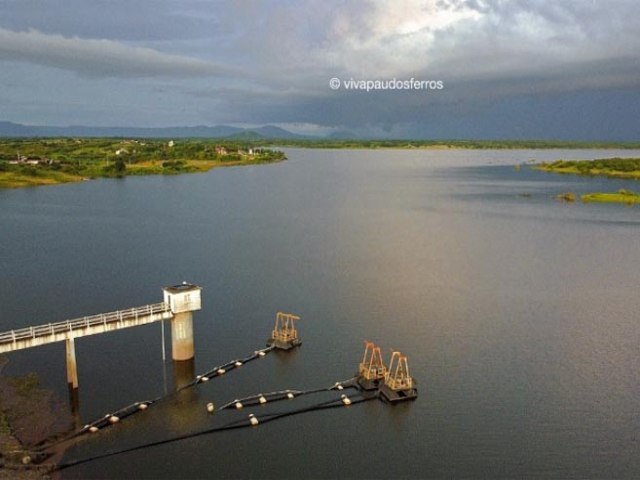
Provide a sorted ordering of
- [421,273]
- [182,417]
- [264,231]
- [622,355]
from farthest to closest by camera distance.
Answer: [264,231] < [421,273] < [622,355] < [182,417]

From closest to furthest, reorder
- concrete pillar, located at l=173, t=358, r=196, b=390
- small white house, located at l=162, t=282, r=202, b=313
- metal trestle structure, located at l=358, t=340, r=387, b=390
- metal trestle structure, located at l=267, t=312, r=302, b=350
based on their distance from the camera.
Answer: metal trestle structure, located at l=358, t=340, r=387, b=390 → concrete pillar, located at l=173, t=358, r=196, b=390 → small white house, located at l=162, t=282, r=202, b=313 → metal trestle structure, located at l=267, t=312, r=302, b=350

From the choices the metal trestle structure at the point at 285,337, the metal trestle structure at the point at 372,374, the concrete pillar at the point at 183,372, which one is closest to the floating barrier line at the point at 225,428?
the metal trestle structure at the point at 372,374

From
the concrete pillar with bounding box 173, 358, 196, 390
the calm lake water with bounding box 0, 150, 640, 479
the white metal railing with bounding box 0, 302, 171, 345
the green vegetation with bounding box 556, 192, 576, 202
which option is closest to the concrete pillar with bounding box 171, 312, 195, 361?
the concrete pillar with bounding box 173, 358, 196, 390

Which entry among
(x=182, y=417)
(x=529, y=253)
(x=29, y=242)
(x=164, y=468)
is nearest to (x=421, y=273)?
(x=529, y=253)

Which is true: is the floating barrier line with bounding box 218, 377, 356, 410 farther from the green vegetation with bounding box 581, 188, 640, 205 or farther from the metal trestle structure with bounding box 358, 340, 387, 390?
the green vegetation with bounding box 581, 188, 640, 205

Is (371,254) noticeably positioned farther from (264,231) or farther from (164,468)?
(164,468)

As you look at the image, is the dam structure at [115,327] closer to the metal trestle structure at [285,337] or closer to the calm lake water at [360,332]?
the calm lake water at [360,332]
